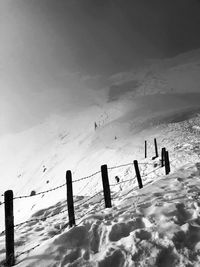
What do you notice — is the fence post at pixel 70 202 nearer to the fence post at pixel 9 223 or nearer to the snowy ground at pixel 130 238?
the snowy ground at pixel 130 238

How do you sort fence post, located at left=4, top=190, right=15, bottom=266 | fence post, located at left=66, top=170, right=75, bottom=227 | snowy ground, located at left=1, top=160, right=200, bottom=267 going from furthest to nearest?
fence post, located at left=66, top=170, right=75, bottom=227
fence post, located at left=4, top=190, right=15, bottom=266
snowy ground, located at left=1, top=160, right=200, bottom=267

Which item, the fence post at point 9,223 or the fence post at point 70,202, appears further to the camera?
the fence post at point 70,202

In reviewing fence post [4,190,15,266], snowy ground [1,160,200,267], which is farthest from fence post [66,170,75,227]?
fence post [4,190,15,266]

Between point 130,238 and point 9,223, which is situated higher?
point 9,223

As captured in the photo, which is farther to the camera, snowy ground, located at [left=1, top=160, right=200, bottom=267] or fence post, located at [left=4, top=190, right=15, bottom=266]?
fence post, located at [left=4, top=190, right=15, bottom=266]

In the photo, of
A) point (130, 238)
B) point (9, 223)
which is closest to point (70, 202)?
point (9, 223)

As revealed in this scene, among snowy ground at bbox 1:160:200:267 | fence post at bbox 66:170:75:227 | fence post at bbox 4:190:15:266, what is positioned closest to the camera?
snowy ground at bbox 1:160:200:267

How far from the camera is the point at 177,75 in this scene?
124 meters

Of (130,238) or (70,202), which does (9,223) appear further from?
(130,238)

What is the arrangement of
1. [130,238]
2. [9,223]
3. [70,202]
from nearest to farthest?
[130,238], [9,223], [70,202]

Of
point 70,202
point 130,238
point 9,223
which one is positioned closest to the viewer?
point 130,238

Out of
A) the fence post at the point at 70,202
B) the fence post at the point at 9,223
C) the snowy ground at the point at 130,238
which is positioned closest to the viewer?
the snowy ground at the point at 130,238

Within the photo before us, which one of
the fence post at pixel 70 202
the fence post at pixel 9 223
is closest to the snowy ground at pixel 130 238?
the fence post at pixel 9 223

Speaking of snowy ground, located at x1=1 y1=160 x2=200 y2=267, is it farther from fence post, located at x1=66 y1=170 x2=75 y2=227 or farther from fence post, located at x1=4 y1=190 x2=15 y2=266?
fence post, located at x1=66 y1=170 x2=75 y2=227
